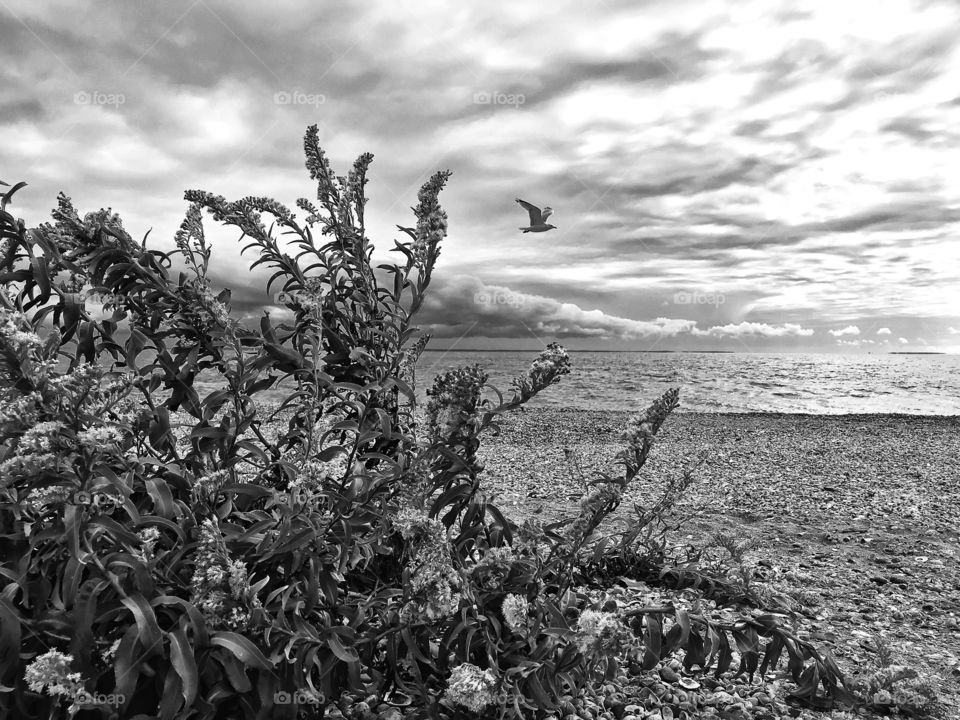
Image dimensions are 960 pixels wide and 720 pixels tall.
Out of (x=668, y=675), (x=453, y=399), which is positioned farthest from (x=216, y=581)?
(x=668, y=675)

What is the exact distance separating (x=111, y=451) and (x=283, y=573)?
2.72ft

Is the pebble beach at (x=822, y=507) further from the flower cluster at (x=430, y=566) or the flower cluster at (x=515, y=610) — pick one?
the flower cluster at (x=430, y=566)

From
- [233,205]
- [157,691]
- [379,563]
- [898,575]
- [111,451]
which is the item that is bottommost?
[898,575]

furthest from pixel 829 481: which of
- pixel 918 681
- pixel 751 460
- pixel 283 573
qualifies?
pixel 283 573

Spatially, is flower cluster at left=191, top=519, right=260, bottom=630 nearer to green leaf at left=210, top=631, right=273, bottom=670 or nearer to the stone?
green leaf at left=210, top=631, right=273, bottom=670

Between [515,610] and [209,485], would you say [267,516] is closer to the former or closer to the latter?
[209,485]

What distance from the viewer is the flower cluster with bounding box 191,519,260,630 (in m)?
2.04

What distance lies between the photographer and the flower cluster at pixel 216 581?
2.04m

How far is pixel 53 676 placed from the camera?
79.8 inches

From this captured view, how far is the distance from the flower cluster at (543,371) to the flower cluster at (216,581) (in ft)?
3.46

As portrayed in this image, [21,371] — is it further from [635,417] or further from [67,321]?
[635,417]

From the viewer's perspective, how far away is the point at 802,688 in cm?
318

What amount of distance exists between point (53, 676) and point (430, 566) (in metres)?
1.17

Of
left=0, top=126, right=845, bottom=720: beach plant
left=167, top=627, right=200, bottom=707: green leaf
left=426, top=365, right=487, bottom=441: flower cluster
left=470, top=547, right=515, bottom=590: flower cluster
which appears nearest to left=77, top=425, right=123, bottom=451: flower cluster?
left=0, top=126, right=845, bottom=720: beach plant
